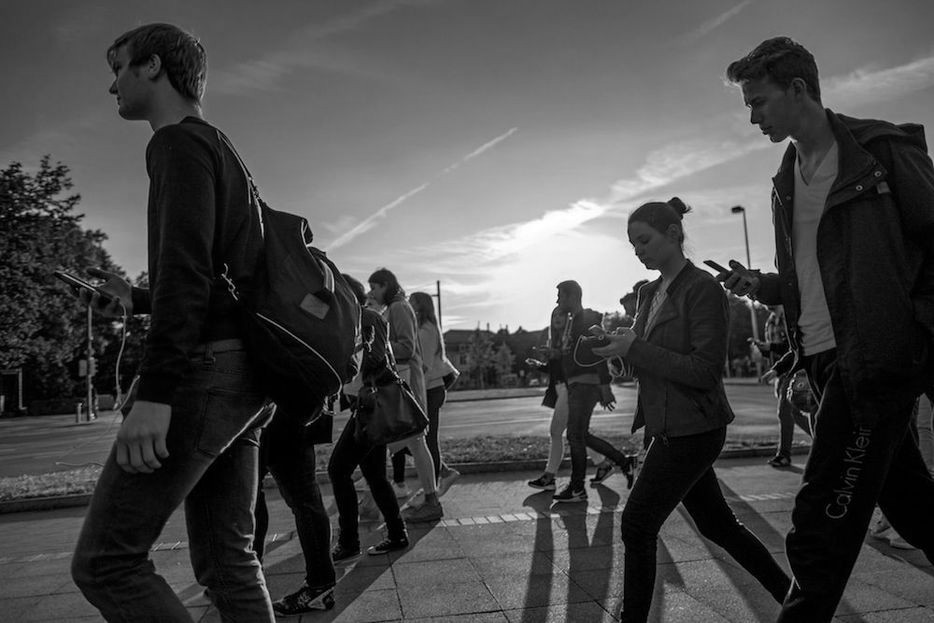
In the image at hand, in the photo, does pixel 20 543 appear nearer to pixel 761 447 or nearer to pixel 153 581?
pixel 153 581

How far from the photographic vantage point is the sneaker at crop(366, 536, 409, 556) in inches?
193

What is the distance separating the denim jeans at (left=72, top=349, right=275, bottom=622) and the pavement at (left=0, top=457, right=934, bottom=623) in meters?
1.71

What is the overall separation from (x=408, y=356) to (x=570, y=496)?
190 centimetres

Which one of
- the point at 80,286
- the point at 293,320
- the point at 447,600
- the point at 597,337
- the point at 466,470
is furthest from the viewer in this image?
the point at 466,470

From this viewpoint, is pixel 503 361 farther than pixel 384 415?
Yes

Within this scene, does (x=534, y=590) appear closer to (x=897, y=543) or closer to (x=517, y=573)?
(x=517, y=573)

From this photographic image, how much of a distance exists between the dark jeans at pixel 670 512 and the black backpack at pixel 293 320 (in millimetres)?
1397

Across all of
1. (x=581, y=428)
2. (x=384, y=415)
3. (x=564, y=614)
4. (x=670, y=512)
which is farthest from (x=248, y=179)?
(x=581, y=428)

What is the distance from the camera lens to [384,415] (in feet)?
15.6

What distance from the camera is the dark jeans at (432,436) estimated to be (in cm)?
697

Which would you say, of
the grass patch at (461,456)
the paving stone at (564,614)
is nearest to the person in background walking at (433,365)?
the grass patch at (461,456)

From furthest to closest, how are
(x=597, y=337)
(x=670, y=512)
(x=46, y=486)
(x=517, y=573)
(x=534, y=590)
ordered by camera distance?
(x=46, y=486)
(x=517, y=573)
(x=534, y=590)
(x=597, y=337)
(x=670, y=512)

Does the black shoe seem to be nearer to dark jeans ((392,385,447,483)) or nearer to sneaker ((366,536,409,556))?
dark jeans ((392,385,447,483))

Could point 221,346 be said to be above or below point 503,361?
below
